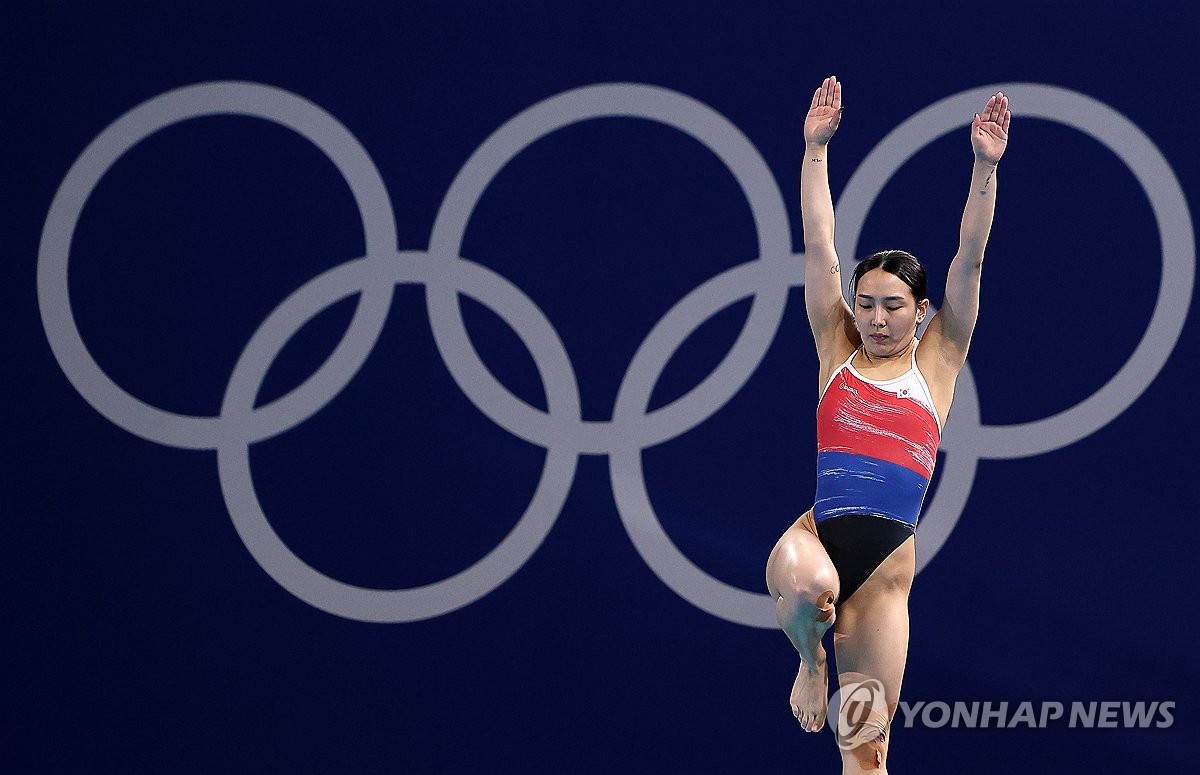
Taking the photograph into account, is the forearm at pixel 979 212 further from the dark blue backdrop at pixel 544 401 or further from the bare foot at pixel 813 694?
the dark blue backdrop at pixel 544 401

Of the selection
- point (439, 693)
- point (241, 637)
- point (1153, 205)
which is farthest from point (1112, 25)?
point (241, 637)

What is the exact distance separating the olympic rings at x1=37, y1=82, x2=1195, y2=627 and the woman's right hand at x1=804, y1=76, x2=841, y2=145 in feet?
6.50

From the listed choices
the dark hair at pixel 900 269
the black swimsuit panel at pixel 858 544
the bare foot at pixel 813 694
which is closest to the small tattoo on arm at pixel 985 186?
the dark hair at pixel 900 269

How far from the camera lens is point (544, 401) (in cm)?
686

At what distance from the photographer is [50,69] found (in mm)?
7051

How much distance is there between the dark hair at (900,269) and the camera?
462cm

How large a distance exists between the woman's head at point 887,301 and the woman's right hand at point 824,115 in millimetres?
475

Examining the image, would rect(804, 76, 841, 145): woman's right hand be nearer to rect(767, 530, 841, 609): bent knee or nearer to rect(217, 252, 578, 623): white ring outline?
rect(767, 530, 841, 609): bent knee

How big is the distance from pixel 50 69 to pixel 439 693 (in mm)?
3864

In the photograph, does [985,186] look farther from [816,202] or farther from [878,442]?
[878,442]

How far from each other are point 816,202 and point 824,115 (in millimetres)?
337

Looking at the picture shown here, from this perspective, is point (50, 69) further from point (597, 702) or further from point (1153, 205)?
point (1153, 205)

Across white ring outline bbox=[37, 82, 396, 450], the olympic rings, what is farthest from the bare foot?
Answer: white ring outline bbox=[37, 82, 396, 450]

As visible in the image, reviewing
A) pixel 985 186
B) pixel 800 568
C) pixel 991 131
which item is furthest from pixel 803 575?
pixel 991 131
